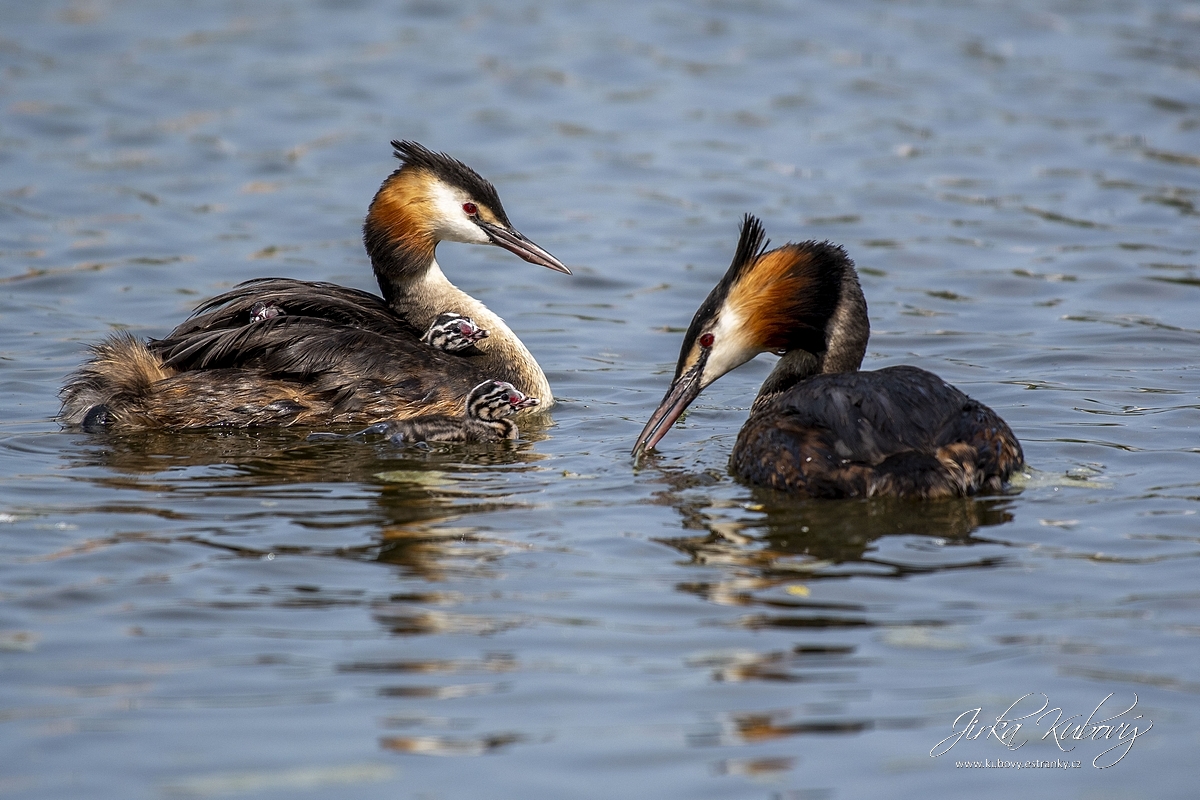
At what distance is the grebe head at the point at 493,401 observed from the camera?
8.17m

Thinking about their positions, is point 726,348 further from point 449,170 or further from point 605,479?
point 449,170

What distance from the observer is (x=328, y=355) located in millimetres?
8273

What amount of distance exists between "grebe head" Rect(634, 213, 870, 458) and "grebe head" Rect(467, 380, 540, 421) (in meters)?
0.78

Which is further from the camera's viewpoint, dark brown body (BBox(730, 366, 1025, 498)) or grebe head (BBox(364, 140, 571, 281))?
grebe head (BBox(364, 140, 571, 281))

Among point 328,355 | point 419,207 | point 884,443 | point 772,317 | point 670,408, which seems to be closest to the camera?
point 884,443

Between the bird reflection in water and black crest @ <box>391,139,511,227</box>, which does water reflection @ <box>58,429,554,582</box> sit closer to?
the bird reflection in water

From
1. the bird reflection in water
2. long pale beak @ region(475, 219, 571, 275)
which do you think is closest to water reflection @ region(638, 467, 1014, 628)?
the bird reflection in water

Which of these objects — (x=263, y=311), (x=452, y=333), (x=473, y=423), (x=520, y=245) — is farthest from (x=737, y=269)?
(x=263, y=311)

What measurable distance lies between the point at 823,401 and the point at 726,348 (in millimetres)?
932

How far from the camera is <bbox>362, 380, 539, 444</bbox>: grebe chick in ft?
26.5

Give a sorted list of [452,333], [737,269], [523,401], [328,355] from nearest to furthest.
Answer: [737,269] < [328,355] < [523,401] < [452,333]

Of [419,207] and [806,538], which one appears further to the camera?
[419,207]

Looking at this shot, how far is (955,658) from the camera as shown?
523cm

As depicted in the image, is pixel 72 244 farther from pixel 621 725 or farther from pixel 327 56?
pixel 621 725
